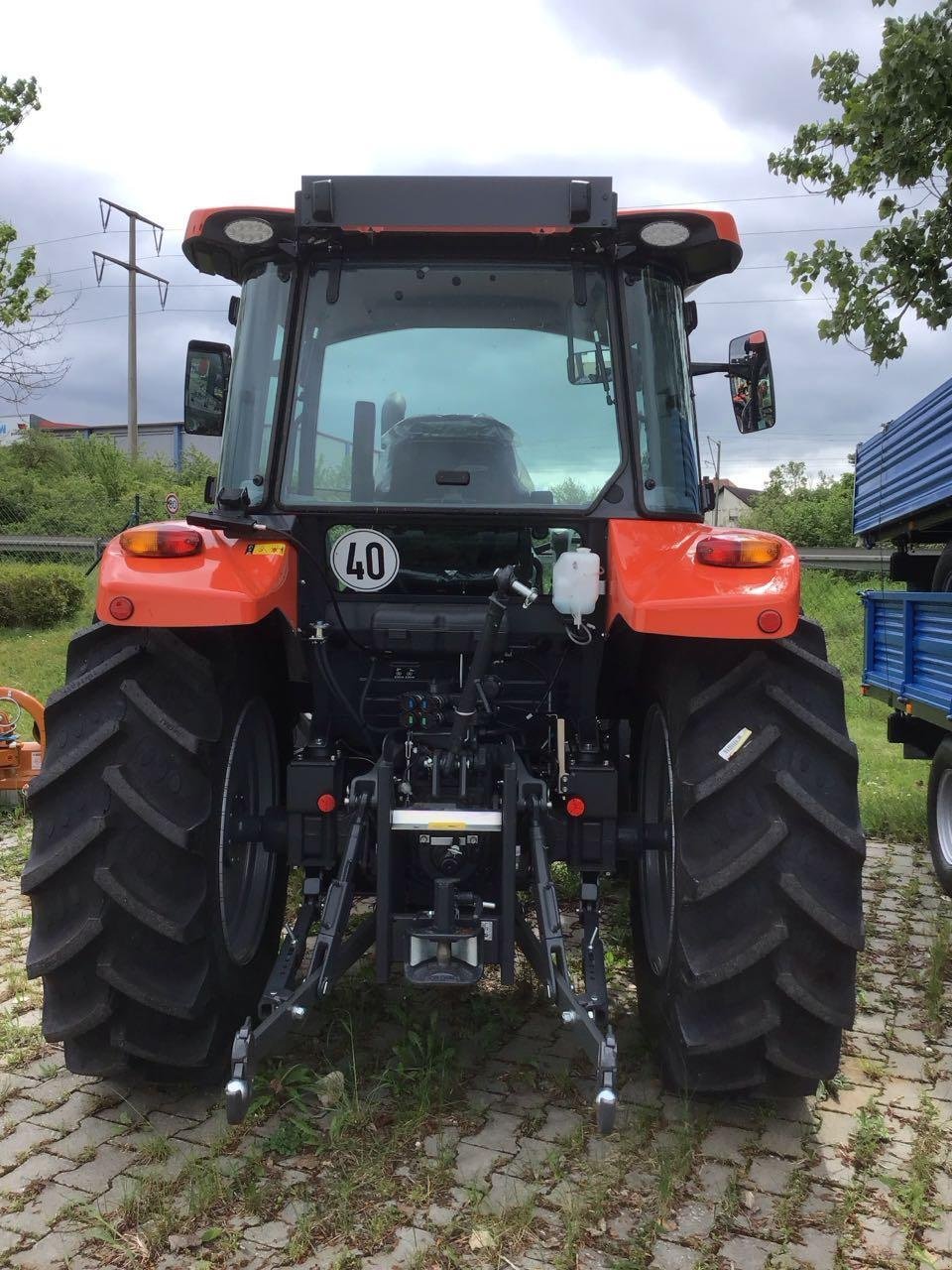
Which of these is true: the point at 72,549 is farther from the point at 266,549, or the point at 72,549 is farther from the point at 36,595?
the point at 266,549

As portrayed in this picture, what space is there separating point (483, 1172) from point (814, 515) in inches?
1230

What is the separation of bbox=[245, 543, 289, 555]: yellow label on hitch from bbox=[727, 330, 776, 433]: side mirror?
5.60 feet

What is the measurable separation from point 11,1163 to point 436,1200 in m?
1.12

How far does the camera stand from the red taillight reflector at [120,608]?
9.18ft

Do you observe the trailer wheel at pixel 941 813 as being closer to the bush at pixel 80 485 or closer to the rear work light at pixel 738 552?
the rear work light at pixel 738 552

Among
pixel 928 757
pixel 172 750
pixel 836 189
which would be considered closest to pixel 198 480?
pixel 836 189

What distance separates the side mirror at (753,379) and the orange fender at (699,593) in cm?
92

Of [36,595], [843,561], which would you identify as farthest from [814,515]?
[36,595]

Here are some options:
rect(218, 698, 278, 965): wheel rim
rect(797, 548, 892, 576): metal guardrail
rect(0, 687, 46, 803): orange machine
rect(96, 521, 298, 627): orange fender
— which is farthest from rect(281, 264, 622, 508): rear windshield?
rect(797, 548, 892, 576): metal guardrail

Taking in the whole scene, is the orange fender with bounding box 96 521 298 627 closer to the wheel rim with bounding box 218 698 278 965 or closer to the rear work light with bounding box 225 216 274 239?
the wheel rim with bounding box 218 698 278 965

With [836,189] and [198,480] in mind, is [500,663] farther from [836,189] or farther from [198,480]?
[198,480]

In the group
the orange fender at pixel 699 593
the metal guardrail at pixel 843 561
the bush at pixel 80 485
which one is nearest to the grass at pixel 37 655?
the bush at pixel 80 485

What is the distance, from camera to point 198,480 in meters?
33.1

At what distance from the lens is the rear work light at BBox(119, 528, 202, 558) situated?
9.59 feet
